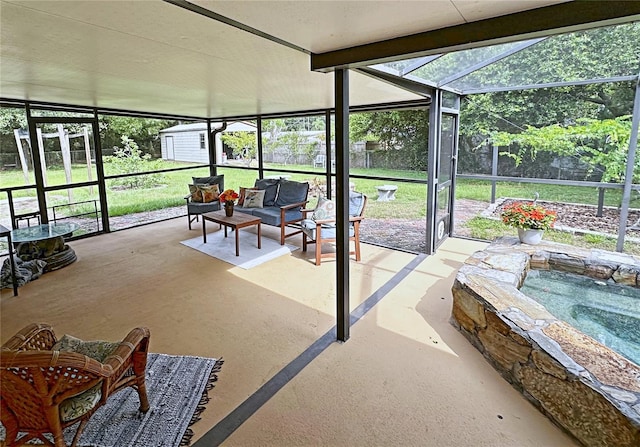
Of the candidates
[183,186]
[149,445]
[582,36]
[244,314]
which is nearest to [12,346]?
[149,445]

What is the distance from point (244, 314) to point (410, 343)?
153 cm

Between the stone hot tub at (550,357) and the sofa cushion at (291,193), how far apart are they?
3.10 metres

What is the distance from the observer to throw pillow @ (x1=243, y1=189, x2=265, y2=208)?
6.20 metres

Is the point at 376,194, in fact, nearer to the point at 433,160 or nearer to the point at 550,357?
the point at 433,160

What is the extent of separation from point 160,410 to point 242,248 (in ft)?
10.7

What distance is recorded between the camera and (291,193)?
6156 mm

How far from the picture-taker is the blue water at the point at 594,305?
291cm

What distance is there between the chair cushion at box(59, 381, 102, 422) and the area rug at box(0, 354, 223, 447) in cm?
37

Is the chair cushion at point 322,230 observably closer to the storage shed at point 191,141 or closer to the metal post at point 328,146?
the metal post at point 328,146

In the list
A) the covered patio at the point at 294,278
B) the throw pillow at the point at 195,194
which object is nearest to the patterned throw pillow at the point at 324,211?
the covered patio at the point at 294,278

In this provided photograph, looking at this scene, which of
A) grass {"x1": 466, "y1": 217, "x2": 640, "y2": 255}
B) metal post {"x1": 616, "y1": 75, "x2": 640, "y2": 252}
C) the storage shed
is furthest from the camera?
the storage shed

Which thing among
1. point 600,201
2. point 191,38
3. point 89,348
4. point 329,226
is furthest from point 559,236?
point 89,348

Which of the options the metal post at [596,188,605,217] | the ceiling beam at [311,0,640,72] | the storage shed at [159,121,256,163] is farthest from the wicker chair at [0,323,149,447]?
the storage shed at [159,121,256,163]

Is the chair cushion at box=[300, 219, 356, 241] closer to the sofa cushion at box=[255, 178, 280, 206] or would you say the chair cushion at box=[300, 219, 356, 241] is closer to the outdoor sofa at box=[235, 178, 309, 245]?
the outdoor sofa at box=[235, 178, 309, 245]
